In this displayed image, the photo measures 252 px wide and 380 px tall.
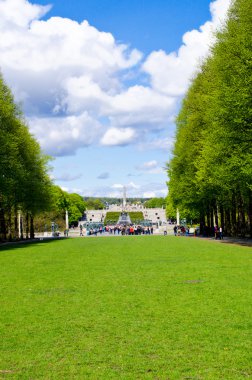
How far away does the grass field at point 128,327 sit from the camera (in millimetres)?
7113

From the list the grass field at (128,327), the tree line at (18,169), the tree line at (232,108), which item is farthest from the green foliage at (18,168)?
the grass field at (128,327)

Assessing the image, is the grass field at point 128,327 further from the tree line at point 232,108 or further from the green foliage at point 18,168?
the green foliage at point 18,168

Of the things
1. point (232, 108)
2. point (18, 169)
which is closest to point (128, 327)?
point (232, 108)

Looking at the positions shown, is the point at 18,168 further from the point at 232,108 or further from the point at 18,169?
the point at 232,108

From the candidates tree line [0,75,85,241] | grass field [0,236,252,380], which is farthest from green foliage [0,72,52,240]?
grass field [0,236,252,380]

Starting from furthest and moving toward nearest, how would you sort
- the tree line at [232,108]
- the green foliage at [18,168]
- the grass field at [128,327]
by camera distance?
the green foliage at [18,168], the tree line at [232,108], the grass field at [128,327]

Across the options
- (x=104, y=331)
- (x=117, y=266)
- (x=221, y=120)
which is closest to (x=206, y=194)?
(x=221, y=120)

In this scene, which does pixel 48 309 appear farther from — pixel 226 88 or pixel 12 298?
pixel 226 88

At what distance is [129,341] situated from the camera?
27.9 feet

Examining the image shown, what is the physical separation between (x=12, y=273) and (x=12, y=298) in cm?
674

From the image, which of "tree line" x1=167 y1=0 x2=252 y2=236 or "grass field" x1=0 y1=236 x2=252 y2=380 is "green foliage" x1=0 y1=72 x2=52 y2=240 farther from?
"grass field" x1=0 y1=236 x2=252 y2=380

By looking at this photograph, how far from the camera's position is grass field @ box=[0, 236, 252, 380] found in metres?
7.11

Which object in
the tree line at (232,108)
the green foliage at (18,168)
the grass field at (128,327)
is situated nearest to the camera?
the grass field at (128,327)

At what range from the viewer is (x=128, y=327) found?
955cm
